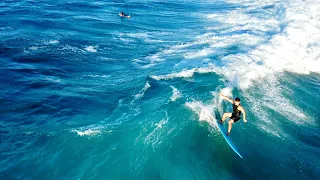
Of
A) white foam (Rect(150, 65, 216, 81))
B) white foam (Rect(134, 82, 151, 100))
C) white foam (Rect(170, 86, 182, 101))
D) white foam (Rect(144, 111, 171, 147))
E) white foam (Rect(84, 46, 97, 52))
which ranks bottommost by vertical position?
white foam (Rect(84, 46, 97, 52))

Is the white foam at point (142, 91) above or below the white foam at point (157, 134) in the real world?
above

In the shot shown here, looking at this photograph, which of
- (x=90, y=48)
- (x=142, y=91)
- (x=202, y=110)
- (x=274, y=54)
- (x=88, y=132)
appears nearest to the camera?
(x=88, y=132)

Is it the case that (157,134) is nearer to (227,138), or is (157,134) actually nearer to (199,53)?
(227,138)

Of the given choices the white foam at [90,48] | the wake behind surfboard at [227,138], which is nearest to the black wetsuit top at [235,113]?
the wake behind surfboard at [227,138]

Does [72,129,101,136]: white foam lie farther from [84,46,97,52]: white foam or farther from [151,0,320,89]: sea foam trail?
[84,46,97,52]: white foam

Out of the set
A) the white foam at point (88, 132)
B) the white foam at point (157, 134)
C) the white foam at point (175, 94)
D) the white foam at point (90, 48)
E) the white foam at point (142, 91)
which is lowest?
the white foam at point (88, 132)

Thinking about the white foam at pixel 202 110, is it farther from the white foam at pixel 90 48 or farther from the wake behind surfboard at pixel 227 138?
the white foam at pixel 90 48

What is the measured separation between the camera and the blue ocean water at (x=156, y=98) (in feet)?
45.2

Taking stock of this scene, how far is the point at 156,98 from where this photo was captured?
731 inches

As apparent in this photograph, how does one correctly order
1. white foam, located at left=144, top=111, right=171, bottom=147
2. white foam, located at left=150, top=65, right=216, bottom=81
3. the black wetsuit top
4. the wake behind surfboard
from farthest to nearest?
white foam, located at left=150, top=65, right=216, bottom=81
white foam, located at left=144, top=111, right=171, bottom=147
the black wetsuit top
the wake behind surfboard

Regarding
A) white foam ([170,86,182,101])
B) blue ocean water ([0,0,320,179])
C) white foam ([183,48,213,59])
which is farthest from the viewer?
white foam ([183,48,213,59])

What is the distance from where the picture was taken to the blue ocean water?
13.8 m

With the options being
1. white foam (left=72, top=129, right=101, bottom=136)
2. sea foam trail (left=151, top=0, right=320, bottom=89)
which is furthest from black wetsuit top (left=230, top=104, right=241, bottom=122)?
white foam (left=72, top=129, right=101, bottom=136)

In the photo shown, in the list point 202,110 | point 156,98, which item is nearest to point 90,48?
point 156,98
